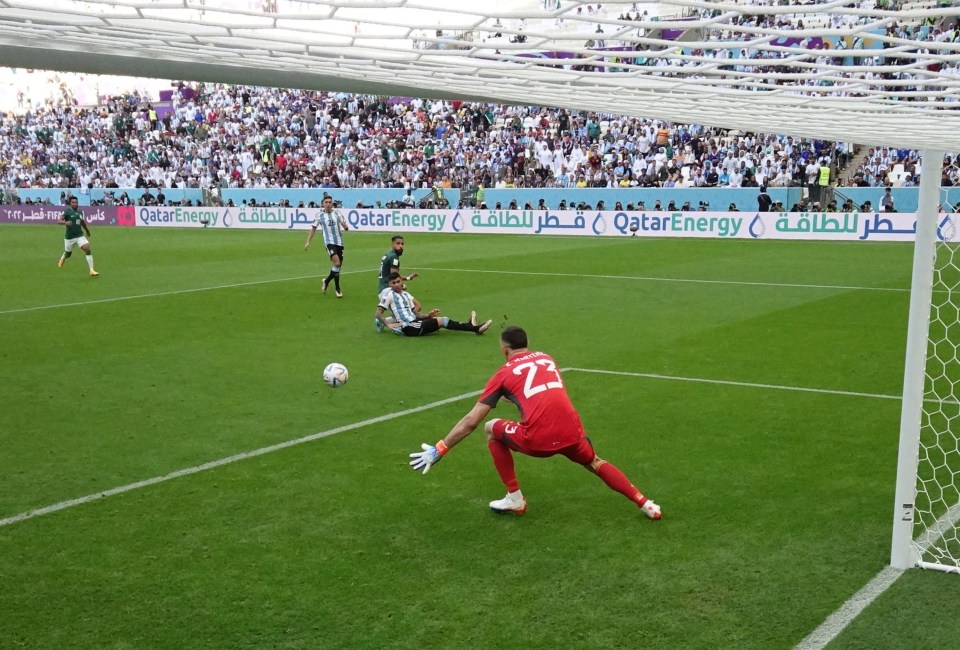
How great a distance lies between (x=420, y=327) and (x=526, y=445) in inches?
286

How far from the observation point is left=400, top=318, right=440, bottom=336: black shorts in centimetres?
1319

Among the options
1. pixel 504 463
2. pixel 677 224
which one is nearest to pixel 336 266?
pixel 504 463

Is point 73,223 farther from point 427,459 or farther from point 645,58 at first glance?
point 645,58

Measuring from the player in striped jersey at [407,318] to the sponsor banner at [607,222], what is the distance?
13.0m

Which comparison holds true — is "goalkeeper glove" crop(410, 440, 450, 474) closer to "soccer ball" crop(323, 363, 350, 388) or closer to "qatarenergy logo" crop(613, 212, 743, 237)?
"soccer ball" crop(323, 363, 350, 388)

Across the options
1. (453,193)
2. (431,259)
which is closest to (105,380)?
(431,259)

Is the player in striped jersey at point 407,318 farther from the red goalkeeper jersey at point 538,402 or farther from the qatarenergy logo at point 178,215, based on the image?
the qatarenergy logo at point 178,215

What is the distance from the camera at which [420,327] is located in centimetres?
1320

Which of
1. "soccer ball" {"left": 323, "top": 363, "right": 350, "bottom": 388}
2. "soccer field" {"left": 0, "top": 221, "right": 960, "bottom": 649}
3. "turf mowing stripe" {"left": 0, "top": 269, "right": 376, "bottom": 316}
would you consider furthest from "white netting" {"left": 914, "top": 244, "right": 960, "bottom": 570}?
"turf mowing stripe" {"left": 0, "top": 269, "right": 376, "bottom": 316}

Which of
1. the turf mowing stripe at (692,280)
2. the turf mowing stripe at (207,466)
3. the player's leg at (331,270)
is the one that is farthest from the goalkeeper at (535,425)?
the turf mowing stripe at (692,280)

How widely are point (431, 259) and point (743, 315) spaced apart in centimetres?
1105

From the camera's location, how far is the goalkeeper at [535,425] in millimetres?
5980

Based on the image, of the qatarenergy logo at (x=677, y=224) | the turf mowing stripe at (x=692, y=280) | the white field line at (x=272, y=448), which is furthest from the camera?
→ the qatarenergy logo at (x=677, y=224)

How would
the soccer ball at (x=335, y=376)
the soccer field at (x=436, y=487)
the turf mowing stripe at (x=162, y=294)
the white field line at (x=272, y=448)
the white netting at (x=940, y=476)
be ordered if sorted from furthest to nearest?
the turf mowing stripe at (x=162, y=294)
the soccer ball at (x=335, y=376)
the white field line at (x=272, y=448)
the white netting at (x=940, y=476)
the soccer field at (x=436, y=487)
